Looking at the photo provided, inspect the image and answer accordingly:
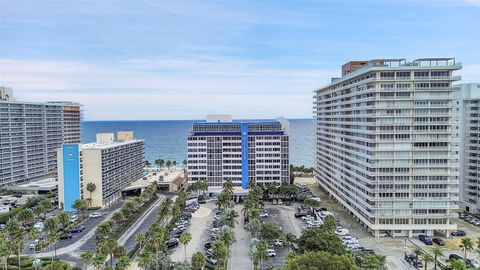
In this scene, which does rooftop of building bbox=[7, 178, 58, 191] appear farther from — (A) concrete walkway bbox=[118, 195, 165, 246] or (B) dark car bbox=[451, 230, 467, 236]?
(B) dark car bbox=[451, 230, 467, 236]

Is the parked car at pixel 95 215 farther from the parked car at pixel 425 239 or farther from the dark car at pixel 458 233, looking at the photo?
the dark car at pixel 458 233

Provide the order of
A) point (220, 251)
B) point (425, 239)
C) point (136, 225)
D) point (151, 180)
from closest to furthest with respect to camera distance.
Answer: point (220, 251)
point (425, 239)
point (136, 225)
point (151, 180)

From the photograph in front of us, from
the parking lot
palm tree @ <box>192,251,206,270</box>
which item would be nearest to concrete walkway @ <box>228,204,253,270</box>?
the parking lot

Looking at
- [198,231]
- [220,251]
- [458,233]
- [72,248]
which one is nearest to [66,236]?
[72,248]

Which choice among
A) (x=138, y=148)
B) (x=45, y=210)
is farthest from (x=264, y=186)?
(x=45, y=210)

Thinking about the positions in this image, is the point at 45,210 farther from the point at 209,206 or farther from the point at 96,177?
the point at 209,206

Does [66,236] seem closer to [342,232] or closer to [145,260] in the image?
[145,260]

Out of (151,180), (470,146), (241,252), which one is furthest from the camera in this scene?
(151,180)
